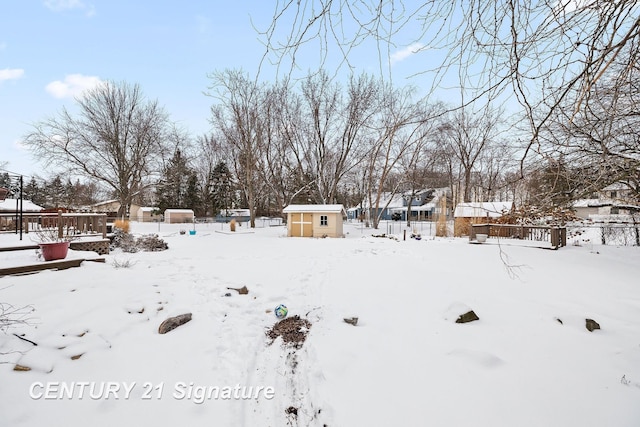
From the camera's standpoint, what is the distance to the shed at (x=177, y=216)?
2966 centimetres

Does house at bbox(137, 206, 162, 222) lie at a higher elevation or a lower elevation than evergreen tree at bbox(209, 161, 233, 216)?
lower

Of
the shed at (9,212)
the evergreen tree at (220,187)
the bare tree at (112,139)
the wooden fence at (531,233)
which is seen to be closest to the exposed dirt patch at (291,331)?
the wooden fence at (531,233)

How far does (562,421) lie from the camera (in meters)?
2.10

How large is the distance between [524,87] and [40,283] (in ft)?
19.6

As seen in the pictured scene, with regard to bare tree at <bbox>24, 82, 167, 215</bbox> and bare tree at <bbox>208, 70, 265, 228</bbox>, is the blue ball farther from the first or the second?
bare tree at <bbox>24, 82, 167, 215</bbox>

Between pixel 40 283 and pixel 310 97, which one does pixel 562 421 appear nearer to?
pixel 40 283

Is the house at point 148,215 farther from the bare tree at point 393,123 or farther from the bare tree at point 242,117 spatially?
the bare tree at point 393,123

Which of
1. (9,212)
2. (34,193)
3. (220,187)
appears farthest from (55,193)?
(9,212)

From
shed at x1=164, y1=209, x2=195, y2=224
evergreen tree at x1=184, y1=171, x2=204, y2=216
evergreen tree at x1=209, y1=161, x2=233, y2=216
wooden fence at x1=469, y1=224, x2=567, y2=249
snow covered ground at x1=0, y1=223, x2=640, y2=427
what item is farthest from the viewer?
evergreen tree at x1=209, y1=161, x2=233, y2=216

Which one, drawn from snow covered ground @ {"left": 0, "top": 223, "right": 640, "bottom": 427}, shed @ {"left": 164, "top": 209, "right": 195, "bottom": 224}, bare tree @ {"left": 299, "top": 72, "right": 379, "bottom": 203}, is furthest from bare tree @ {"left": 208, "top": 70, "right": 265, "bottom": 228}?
snow covered ground @ {"left": 0, "top": 223, "right": 640, "bottom": 427}

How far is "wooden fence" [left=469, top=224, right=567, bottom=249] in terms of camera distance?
9836 mm

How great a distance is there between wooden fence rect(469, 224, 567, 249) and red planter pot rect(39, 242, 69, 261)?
1253 centimetres

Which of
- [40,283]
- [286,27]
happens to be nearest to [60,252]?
[40,283]

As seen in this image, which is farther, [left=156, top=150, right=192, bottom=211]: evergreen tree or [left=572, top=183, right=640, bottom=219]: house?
[left=156, top=150, right=192, bottom=211]: evergreen tree
